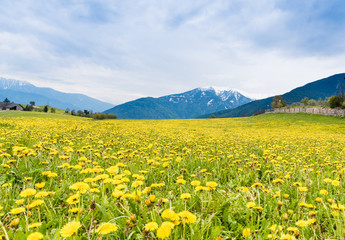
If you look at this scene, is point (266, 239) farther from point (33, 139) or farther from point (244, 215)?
point (33, 139)

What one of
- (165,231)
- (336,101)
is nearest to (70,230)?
(165,231)

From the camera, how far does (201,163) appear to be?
5207 mm

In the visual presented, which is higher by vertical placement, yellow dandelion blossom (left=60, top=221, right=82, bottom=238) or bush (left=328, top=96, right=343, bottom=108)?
bush (left=328, top=96, right=343, bottom=108)

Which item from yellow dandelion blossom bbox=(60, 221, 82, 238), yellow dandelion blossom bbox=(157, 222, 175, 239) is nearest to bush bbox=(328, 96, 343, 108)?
yellow dandelion blossom bbox=(157, 222, 175, 239)

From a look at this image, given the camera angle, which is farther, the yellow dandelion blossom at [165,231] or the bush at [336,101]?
the bush at [336,101]

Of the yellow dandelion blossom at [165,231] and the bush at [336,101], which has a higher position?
the bush at [336,101]

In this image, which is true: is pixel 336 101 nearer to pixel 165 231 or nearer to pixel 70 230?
pixel 165 231

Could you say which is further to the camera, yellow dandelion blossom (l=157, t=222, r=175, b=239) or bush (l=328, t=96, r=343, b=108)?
bush (l=328, t=96, r=343, b=108)

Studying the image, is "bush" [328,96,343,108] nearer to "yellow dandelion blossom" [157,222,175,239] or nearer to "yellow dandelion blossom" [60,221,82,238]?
"yellow dandelion blossom" [157,222,175,239]

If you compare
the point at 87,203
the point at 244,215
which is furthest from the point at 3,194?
the point at 244,215

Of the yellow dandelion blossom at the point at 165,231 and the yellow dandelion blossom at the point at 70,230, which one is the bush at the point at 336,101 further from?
the yellow dandelion blossom at the point at 70,230

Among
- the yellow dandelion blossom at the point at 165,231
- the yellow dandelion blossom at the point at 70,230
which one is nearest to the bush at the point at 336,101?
the yellow dandelion blossom at the point at 165,231

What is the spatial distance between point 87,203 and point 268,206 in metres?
2.80

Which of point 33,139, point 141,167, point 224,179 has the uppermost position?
point 33,139
